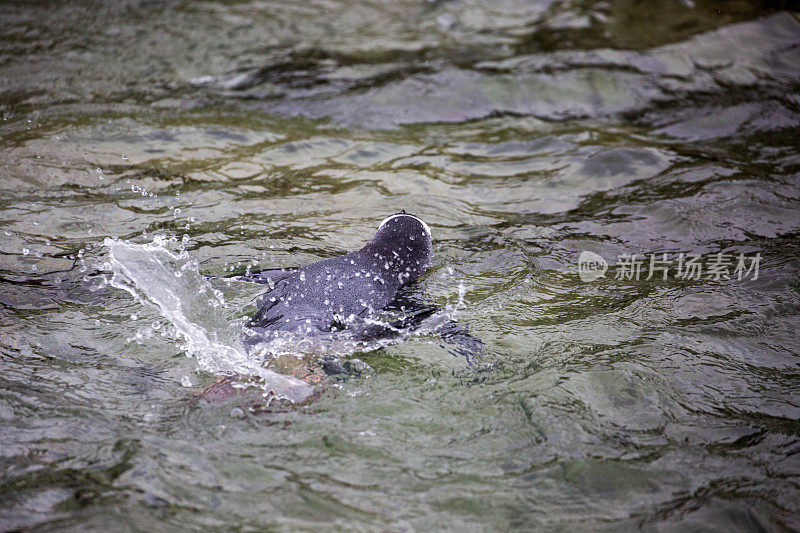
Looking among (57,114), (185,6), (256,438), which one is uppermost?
(185,6)

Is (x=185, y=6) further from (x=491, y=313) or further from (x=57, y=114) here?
(x=491, y=313)

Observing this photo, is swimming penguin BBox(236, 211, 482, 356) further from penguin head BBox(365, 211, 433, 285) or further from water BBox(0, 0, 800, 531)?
water BBox(0, 0, 800, 531)

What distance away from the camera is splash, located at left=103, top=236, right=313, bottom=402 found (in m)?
4.04

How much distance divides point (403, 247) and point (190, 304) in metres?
1.58

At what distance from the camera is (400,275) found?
17.0 ft

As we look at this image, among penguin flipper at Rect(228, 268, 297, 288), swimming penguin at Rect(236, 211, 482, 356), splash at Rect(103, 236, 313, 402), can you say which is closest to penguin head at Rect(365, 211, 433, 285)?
swimming penguin at Rect(236, 211, 482, 356)

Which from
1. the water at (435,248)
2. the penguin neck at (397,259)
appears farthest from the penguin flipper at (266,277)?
the penguin neck at (397,259)

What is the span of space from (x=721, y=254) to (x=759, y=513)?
312 centimetres

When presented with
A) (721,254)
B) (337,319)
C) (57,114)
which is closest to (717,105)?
(721,254)

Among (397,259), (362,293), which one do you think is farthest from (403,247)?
(362,293)

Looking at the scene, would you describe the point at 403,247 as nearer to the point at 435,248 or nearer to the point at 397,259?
the point at 397,259

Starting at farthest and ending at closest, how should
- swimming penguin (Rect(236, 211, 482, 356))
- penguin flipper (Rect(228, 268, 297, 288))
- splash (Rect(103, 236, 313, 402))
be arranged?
penguin flipper (Rect(228, 268, 297, 288)) → swimming penguin (Rect(236, 211, 482, 356)) → splash (Rect(103, 236, 313, 402))

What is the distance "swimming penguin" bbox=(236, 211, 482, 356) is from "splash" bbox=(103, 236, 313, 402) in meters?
0.25

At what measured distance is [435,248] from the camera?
596cm
